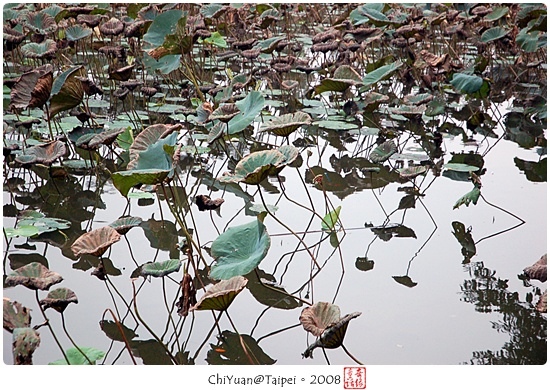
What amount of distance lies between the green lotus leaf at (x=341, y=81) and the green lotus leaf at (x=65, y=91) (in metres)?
1.13

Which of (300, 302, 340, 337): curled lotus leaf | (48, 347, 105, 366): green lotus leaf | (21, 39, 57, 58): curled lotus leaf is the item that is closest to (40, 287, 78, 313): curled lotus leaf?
(48, 347, 105, 366): green lotus leaf

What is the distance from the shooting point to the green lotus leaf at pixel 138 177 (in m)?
1.94

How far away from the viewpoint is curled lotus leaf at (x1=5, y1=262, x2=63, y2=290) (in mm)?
1881

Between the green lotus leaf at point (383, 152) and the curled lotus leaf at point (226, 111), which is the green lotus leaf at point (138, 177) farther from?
the green lotus leaf at point (383, 152)

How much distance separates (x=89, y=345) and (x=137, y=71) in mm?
3787

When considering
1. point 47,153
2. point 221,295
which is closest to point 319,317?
point 221,295

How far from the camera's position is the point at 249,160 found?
7.38 ft

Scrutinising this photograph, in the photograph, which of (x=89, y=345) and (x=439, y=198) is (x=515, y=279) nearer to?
(x=439, y=198)

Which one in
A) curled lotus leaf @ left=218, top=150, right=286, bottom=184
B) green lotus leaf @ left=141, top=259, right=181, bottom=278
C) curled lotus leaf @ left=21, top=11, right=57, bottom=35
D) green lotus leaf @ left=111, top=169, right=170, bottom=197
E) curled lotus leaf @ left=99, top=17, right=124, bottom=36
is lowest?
green lotus leaf @ left=141, top=259, right=181, bottom=278

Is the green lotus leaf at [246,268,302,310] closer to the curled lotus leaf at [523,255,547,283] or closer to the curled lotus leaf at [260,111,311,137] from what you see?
the curled lotus leaf at [260,111,311,137]

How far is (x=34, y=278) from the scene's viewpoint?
6.22 feet

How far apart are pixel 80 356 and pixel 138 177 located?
18.6 inches
